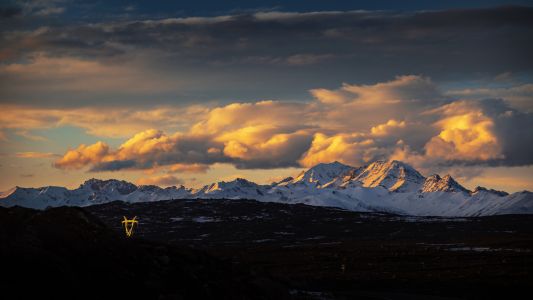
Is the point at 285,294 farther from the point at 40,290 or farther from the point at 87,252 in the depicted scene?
the point at 40,290

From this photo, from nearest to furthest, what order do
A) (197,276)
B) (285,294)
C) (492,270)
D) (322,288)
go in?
(197,276)
(285,294)
(322,288)
(492,270)

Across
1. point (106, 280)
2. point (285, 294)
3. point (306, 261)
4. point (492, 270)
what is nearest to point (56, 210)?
point (106, 280)

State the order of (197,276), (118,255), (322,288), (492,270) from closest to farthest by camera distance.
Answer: (118,255)
(197,276)
(322,288)
(492,270)

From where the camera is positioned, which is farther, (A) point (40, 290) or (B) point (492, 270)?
(B) point (492, 270)

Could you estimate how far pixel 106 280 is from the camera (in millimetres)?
45344

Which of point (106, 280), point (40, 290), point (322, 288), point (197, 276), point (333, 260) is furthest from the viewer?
point (333, 260)

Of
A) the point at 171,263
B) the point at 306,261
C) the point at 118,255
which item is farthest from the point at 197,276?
the point at 306,261

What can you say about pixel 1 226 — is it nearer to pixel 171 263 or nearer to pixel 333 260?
pixel 171 263

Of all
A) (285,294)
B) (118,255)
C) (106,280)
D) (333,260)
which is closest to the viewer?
(106,280)

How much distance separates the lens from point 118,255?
50219mm

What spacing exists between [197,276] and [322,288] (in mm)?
34706

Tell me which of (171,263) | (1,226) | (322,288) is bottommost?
(322,288)

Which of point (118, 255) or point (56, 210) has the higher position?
point (56, 210)

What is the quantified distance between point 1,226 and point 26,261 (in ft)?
16.5
